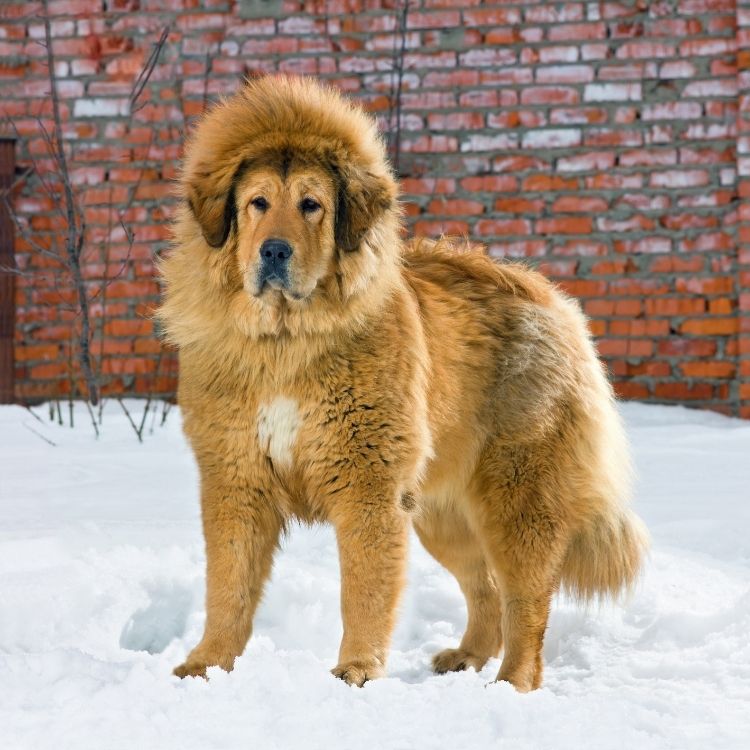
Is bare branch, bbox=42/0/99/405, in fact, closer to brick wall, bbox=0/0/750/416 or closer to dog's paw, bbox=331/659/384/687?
brick wall, bbox=0/0/750/416

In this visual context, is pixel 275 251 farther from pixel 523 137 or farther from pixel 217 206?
pixel 523 137

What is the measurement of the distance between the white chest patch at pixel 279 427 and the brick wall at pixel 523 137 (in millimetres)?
3980

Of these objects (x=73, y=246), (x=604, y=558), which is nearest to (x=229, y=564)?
(x=604, y=558)

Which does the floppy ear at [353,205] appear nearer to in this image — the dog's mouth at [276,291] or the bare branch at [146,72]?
the dog's mouth at [276,291]

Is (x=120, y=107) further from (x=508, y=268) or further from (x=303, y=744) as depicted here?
(x=303, y=744)

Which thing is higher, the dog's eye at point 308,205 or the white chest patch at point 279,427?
the dog's eye at point 308,205

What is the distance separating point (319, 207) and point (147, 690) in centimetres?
134

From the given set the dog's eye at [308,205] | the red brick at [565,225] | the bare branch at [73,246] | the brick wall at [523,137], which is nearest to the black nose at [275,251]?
the dog's eye at [308,205]

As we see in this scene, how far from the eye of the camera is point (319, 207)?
3264 millimetres

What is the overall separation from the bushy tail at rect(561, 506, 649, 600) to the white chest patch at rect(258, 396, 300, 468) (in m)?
1.07

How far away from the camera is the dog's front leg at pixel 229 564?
3.24 metres

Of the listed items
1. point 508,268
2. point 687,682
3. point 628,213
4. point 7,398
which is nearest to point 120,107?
point 7,398

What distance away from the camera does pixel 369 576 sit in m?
3.15

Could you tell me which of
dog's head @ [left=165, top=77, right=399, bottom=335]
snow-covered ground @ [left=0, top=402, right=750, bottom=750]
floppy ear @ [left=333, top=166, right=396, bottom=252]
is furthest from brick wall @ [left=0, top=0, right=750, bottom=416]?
floppy ear @ [left=333, top=166, right=396, bottom=252]
